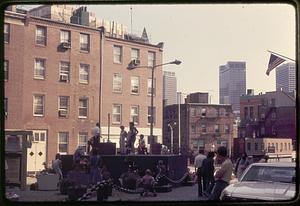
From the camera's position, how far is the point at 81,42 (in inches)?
168

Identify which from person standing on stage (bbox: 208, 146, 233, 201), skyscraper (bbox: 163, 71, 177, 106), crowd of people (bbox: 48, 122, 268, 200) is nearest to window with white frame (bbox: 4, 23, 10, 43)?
crowd of people (bbox: 48, 122, 268, 200)

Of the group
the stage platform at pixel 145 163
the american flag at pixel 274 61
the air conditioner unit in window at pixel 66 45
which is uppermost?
the air conditioner unit in window at pixel 66 45

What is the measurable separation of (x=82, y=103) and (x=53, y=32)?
567 mm

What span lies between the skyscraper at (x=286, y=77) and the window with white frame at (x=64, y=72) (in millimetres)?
1553

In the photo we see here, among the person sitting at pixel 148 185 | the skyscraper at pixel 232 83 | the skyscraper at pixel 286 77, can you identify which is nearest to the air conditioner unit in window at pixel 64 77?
the person sitting at pixel 148 185

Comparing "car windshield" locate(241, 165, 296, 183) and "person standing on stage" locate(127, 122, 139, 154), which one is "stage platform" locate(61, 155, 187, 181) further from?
"car windshield" locate(241, 165, 296, 183)

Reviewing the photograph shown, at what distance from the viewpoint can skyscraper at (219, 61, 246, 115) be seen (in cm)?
420

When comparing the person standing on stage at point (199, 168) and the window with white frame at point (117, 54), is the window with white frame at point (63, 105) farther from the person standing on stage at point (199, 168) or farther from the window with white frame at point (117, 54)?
the person standing on stage at point (199, 168)

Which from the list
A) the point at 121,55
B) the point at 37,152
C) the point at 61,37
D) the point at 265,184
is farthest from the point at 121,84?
the point at 265,184

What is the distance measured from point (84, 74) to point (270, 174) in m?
1.84

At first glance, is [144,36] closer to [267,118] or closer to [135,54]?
[135,54]

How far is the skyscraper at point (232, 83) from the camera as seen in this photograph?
420cm

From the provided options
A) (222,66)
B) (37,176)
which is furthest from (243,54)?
(37,176)

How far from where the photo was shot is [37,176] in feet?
13.7
